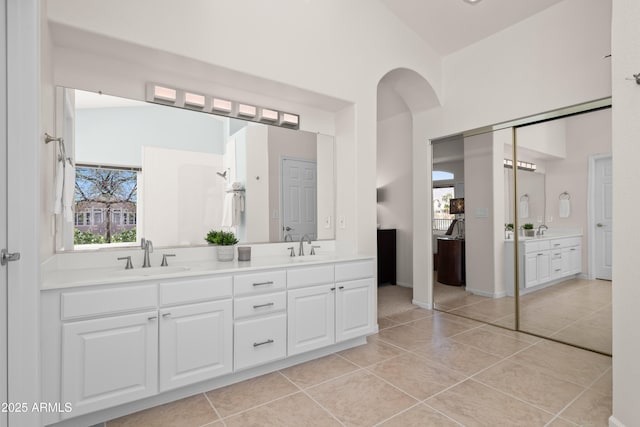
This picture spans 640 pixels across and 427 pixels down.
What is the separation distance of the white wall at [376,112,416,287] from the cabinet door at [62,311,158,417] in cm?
401

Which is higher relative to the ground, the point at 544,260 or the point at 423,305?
the point at 544,260

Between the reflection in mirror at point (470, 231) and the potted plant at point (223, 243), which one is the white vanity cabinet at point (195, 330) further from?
the reflection in mirror at point (470, 231)

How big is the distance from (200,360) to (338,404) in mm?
891

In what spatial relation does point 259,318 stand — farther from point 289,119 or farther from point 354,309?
point 289,119

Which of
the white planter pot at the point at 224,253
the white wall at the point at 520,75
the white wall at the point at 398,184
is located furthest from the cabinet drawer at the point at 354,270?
the white wall at the point at 398,184

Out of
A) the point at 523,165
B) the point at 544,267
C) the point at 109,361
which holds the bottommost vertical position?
the point at 109,361

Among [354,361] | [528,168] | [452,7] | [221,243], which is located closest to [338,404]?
[354,361]

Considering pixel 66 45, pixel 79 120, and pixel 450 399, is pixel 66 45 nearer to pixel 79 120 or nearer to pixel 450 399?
pixel 79 120

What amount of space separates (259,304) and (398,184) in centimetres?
356

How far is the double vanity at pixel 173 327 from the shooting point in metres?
1.69

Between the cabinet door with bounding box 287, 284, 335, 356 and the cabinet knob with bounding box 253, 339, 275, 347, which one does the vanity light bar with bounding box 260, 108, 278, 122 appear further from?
the cabinet knob with bounding box 253, 339, 275, 347

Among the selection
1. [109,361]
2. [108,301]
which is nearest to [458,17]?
[108,301]

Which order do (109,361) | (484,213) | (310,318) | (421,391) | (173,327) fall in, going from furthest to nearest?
(484,213)
(310,318)
(421,391)
(173,327)
(109,361)

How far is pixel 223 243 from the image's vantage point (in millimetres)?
2693
